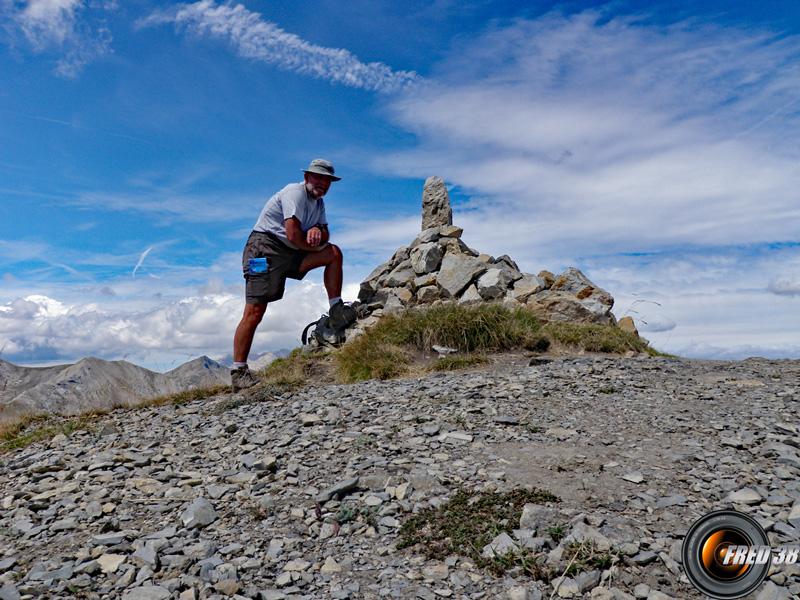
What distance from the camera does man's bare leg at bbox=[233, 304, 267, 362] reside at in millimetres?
11023

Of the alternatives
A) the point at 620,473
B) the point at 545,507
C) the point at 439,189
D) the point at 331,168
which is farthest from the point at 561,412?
the point at 439,189

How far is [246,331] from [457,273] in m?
5.45

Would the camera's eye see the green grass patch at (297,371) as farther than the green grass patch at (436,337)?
No

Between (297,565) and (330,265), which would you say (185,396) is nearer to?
(330,265)

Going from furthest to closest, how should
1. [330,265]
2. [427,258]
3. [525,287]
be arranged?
[427,258], [525,287], [330,265]

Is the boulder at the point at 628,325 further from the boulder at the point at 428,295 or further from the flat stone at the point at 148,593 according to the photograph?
the flat stone at the point at 148,593

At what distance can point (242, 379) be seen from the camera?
1075 cm

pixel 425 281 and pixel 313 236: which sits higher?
pixel 313 236

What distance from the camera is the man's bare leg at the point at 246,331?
36.2ft

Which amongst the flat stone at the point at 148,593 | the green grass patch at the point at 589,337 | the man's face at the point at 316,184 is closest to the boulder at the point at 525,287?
the green grass patch at the point at 589,337

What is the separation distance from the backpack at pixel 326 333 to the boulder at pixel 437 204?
395 centimetres

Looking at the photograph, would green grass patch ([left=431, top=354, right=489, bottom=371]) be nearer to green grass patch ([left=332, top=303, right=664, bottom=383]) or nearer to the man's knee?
green grass patch ([left=332, top=303, right=664, bottom=383])

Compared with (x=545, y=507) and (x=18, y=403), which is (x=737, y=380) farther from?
(x=18, y=403)

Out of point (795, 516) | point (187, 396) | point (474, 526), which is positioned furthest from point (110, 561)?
point (187, 396)
